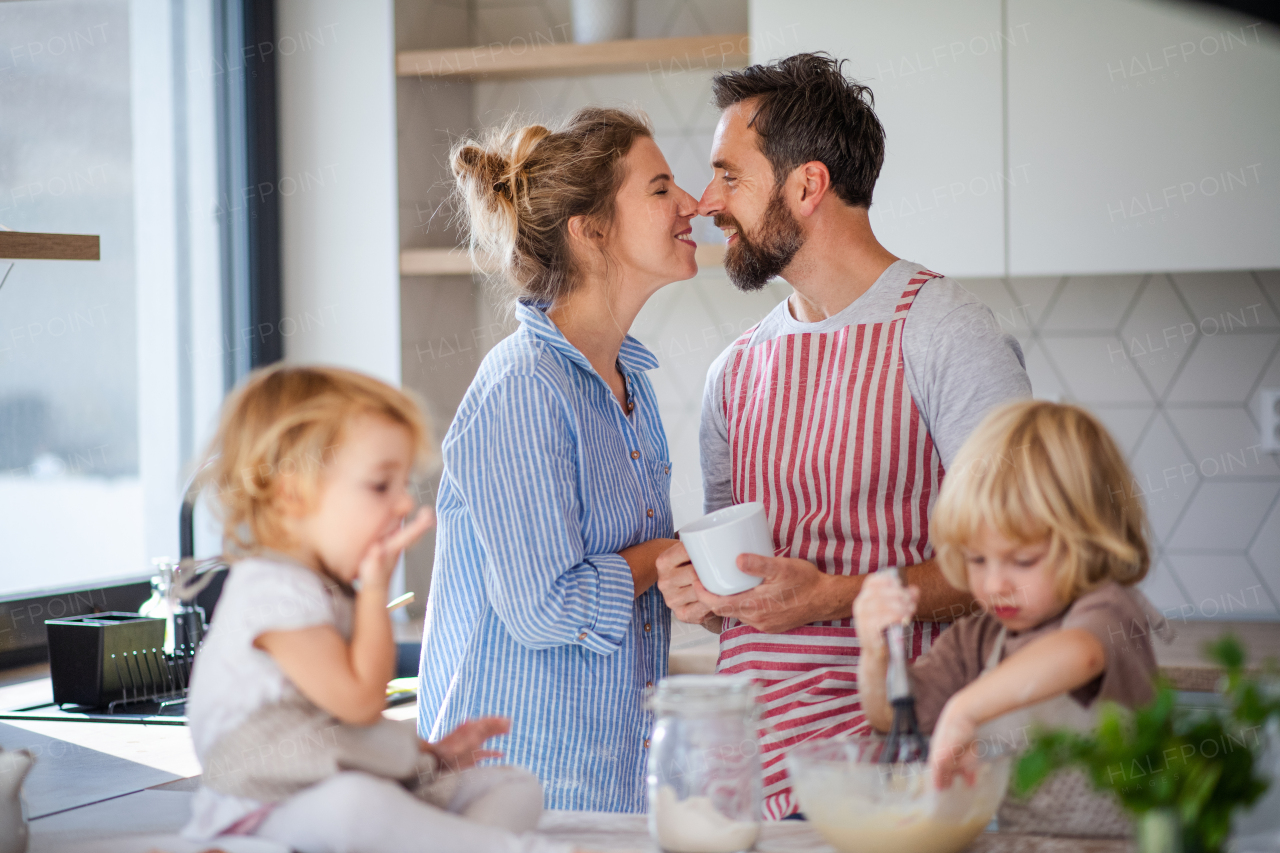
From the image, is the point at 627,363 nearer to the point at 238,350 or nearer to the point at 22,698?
A: the point at 22,698

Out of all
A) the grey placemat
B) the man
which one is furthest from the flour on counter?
the grey placemat

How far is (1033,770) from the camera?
0.57 metres

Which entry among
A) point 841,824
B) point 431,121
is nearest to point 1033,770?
point 841,824

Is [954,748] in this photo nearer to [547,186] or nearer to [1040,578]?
[1040,578]

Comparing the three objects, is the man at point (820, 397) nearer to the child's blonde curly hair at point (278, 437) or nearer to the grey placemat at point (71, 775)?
the child's blonde curly hair at point (278, 437)

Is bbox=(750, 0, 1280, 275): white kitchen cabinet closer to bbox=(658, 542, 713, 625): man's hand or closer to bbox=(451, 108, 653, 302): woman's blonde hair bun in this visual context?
bbox=(451, 108, 653, 302): woman's blonde hair bun

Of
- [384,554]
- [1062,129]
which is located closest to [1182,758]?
[384,554]

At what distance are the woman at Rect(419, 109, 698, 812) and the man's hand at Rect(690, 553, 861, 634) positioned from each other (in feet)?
0.34

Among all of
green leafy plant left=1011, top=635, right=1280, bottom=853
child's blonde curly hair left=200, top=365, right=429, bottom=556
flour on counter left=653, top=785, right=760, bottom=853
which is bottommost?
flour on counter left=653, top=785, right=760, bottom=853

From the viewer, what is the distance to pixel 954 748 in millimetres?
776

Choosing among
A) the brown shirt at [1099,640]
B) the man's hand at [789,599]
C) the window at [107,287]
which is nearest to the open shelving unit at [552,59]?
the window at [107,287]

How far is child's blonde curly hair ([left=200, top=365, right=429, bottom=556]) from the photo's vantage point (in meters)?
0.76

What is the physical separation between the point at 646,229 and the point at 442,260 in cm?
106

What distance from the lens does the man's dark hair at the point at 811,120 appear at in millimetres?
1454
